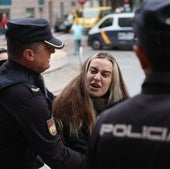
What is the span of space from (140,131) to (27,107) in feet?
3.75

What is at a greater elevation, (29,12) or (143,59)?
(143,59)

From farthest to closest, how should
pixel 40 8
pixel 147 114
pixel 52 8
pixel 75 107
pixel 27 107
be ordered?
pixel 52 8 → pixel 40 8 → pixel 75 107 → pixel 27 107 → pixel 147 114

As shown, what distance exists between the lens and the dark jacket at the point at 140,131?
1799 millimetres

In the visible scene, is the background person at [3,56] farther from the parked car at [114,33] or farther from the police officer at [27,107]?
the parked car at [114,33]

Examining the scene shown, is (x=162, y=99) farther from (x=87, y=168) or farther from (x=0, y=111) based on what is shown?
(x=0, y=111)

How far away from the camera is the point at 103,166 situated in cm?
192

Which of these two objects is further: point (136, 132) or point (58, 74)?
point (58, 74)

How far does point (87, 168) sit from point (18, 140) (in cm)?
103

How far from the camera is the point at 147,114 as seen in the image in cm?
183

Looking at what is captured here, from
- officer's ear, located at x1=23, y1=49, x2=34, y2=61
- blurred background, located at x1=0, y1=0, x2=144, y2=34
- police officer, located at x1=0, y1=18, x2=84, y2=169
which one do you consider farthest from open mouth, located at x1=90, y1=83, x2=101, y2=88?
blurred background, located at x1=0, y1=0, x2=144, y2=34

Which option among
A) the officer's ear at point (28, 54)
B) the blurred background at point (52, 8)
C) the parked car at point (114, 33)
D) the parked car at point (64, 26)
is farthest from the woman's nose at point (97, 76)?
the parked car at point (64, 26)

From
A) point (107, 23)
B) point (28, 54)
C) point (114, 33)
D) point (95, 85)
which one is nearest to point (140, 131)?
point (28, 54)

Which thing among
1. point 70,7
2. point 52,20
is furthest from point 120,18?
point 70,7

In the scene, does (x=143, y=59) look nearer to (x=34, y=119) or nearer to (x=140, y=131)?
(x=140, y=131)
